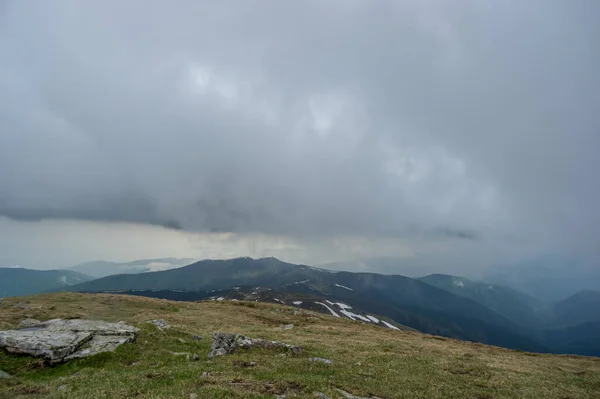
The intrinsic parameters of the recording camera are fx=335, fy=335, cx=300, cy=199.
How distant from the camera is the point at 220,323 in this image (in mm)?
54219

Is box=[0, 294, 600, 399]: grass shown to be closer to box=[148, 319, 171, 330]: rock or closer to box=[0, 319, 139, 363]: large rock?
box=[0, 319, 139, 363]: large rock

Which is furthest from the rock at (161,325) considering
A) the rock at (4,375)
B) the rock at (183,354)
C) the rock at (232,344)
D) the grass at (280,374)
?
the rock at (4,375)

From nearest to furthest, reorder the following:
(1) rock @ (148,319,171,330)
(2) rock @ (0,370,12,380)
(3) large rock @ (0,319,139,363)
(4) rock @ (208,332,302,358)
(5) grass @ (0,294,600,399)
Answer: (5) grass @ (0,294,600,399) < (2) rock @ (0,370,12,380) < (3) large rock @ (0,319,139,363) < (4) rock @ (208,332,302,358) < (1) rock @ (148,319,171,330)

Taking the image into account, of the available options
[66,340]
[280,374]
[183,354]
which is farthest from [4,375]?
[280,374]

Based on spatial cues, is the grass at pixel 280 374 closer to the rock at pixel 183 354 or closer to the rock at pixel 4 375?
the rock at pixel 183 354

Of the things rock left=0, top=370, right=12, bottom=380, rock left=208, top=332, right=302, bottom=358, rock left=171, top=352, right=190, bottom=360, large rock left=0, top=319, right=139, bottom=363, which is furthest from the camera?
rock left=208, top=332, right=302, bottom=358

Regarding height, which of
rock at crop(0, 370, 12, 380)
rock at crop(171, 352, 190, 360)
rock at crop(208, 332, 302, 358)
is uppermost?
rock at crop(208, 332, 302, 358)

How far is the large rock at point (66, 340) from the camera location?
2494 cm

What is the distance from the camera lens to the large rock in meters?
24.9

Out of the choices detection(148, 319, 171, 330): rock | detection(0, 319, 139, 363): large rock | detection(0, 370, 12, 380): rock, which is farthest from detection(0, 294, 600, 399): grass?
detection(148, 319, 171, 330): rock

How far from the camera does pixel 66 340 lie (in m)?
26.4

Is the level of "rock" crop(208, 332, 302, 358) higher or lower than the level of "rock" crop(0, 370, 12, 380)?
higher

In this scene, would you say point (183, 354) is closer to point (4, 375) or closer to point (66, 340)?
point (66, 340)

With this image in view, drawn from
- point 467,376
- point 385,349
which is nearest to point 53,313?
point 385,349
